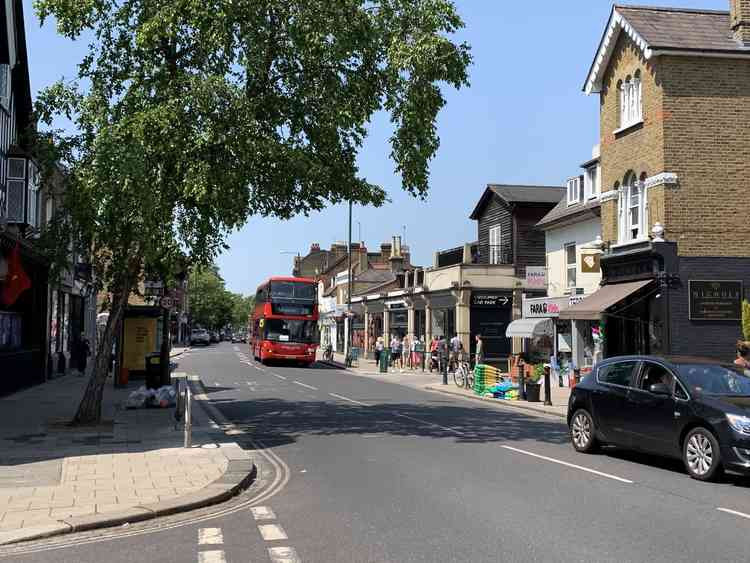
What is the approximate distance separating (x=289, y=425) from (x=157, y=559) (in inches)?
399

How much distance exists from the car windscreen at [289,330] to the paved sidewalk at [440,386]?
9.78ft

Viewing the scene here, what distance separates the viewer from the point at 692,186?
21.7 metres

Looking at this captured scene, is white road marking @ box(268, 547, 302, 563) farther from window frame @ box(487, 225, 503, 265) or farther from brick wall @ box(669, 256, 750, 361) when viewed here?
window frame @ box(487, 225, 503, 265)

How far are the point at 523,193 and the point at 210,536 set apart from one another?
35797 mm

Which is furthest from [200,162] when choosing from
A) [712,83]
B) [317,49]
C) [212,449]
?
[712,83]

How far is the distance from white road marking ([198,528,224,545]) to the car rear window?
682 centimetres

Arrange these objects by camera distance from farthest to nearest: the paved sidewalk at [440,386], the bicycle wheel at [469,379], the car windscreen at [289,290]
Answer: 1. the car windscreen at [289,290]
2. the bicycle wheel at [469,379]
3. the paved sidewalk at [440,386]

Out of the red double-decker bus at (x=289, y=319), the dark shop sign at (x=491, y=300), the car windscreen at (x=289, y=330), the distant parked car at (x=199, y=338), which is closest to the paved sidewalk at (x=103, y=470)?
the red double-decker bus at (x=289, y=319)

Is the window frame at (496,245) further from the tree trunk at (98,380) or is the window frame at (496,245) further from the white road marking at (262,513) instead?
the white road marking at (262,513)

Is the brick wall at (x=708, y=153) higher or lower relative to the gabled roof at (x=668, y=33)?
lower

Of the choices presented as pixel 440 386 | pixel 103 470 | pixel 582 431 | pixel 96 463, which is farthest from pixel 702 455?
pixel 440 386

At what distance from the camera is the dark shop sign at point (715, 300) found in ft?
70.7

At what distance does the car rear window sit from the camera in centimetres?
1215

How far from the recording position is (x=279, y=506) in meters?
8.70
